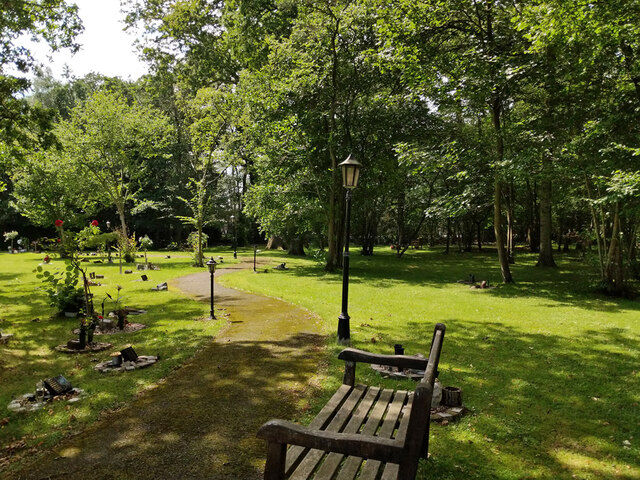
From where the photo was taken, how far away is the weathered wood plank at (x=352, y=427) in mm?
2923

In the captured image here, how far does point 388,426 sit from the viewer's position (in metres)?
3.51

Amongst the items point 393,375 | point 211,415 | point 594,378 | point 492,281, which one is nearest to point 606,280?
point 492,281

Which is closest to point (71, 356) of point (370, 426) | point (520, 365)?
point (370, 426)

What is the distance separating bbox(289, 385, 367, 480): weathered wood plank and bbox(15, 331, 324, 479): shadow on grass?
1.05 m

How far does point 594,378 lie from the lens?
662cm

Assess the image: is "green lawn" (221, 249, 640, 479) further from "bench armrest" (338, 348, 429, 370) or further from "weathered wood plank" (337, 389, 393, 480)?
"bench armrest" (338, 348, 429, 370)

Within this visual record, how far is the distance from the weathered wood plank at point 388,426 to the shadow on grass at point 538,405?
0.68 meters

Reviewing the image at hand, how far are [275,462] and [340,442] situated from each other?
497 millimetres

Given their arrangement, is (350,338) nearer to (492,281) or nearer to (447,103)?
(447,103)

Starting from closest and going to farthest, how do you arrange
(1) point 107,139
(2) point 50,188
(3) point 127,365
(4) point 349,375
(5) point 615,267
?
(4) point 349,375
(3) point 127,365
(5) point 615,267
(1) point 107,139
(2) point 50,188

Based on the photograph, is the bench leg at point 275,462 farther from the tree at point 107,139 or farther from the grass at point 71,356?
the tree at point 107,139

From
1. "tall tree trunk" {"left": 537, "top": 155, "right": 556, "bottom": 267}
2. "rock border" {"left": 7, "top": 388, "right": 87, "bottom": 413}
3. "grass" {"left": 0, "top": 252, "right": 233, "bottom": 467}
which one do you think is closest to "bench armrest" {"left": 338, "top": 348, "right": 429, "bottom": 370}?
"grass" {"left": 0, "top": 252, "right": 233, "bottom": 467}

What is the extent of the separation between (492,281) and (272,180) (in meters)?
13.5

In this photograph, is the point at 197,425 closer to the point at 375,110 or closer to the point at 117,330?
the point at 117,330
